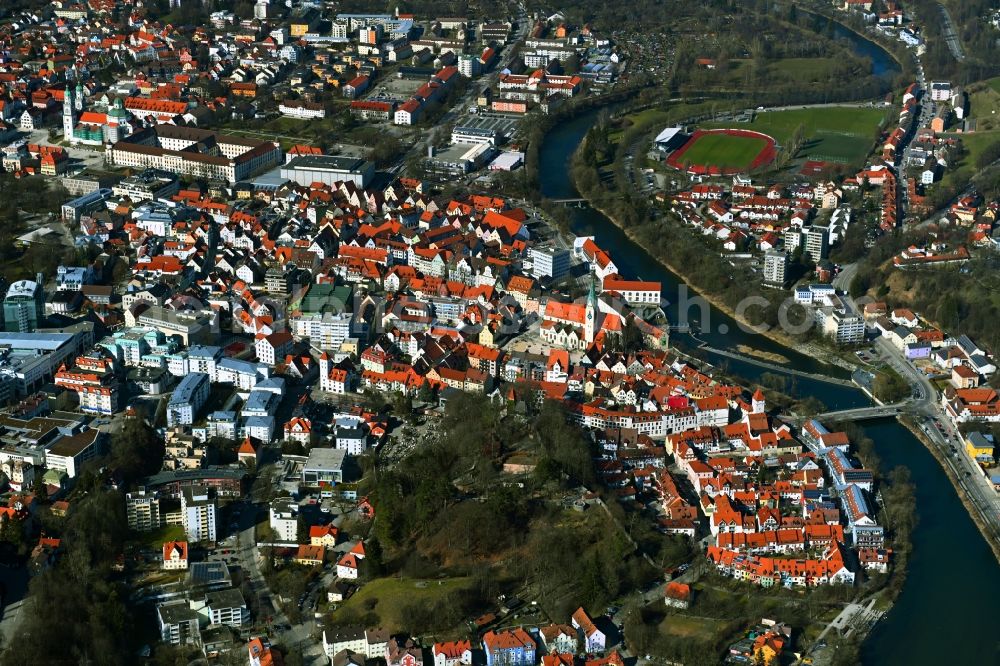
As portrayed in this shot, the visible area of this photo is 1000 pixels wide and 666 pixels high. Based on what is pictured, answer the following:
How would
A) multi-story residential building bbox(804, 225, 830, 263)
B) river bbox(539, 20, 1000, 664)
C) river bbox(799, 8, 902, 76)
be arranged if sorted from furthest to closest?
river bbox(799, 8, 902, 76)
multi-story residential building bbox(804, 225, 830, 263)
river bbox(539, 20, 1000, 664)

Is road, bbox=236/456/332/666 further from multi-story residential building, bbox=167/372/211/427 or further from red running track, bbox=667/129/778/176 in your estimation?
red running track, bbox=667/129/778/176

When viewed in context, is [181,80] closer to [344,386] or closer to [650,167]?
[650,167]

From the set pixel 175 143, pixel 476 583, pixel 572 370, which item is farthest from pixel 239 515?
pixel 175 143

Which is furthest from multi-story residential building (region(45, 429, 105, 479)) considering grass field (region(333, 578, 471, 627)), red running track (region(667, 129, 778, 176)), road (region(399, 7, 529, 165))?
red running track (region(667, 129, 778, 176))

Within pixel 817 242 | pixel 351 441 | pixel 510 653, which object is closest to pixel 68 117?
pixel 351 441

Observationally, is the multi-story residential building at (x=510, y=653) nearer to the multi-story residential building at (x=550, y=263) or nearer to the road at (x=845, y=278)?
the multi-story residential building at (x=550, y=263)

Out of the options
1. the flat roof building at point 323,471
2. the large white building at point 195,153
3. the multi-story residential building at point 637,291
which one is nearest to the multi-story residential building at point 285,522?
the flat roof building at point 323,471

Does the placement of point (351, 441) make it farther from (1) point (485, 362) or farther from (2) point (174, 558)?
(2) point (174, 558)
